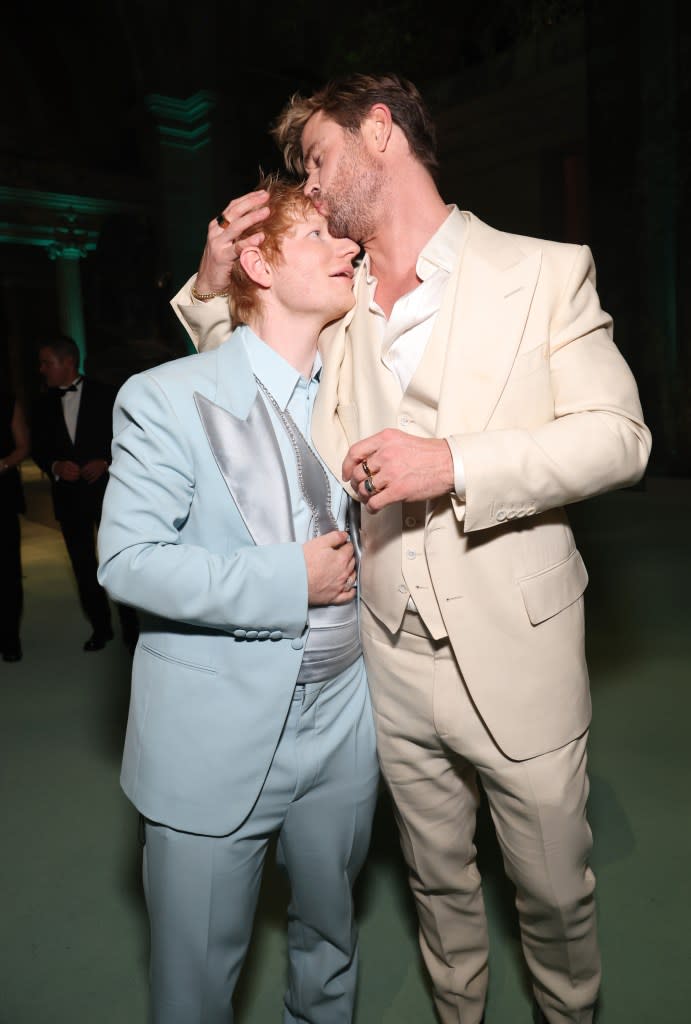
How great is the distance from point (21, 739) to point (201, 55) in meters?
6.40

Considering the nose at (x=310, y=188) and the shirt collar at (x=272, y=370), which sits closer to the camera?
the shirt collar at (x=272, y=370)

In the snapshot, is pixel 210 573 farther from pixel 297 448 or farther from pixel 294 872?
Result: pixel 294 872

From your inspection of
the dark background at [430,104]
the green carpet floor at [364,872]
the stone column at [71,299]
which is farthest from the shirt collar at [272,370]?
the stone column at [71,299]

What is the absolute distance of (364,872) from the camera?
2.47 metres

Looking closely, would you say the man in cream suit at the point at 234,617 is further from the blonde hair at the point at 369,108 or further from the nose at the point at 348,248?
the blonde hair at the point at 369,108

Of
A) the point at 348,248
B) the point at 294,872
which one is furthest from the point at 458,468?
the point at 294,872

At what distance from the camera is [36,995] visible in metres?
2.03

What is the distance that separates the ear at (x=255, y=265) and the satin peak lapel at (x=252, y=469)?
0.31 meters

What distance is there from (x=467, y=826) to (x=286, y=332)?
120 cm

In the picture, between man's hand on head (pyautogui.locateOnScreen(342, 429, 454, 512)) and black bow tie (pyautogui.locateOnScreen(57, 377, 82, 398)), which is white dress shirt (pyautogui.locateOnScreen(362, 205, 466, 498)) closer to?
man's hand on head (pyautogui.locateOnScreen(342, 429, 454, 512))

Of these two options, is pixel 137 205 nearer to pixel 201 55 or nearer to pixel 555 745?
pixel 201 55

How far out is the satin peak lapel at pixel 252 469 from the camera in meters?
1.40

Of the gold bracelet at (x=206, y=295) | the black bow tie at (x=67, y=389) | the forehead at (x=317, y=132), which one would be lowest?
the gold bracelet at (x=206, y=295)

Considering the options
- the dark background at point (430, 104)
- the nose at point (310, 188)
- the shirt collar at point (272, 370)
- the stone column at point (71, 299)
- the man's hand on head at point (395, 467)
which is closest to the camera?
the man's hand on head at point (395, 467)
